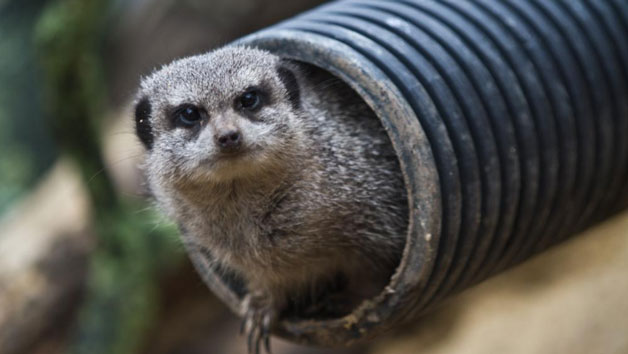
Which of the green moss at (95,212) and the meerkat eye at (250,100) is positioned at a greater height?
the green moss at (95,212)

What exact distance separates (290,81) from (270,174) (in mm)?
399

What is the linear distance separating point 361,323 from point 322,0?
4547 mm

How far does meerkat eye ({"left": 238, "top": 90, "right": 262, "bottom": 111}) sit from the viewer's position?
10.3 feet

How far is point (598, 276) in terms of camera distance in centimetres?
504

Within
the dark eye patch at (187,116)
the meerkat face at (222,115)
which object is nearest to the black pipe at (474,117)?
the meerkat face at (222,115)

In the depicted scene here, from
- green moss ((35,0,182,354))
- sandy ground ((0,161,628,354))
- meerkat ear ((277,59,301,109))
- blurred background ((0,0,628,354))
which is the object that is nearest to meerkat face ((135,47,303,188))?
meerkat ear ((277,59,301,109))

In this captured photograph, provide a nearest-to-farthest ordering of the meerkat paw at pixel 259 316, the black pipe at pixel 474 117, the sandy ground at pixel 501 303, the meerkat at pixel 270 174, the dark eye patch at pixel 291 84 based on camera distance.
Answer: the black pipe at pixel 474 117 < the meerkat at pixel 270 174 < the dark eye patch at pixel 291 84 < the meerkat paw at pixel 259 316 < the sandy ground at pixel 501 303

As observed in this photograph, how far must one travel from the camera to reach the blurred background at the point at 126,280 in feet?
16.3

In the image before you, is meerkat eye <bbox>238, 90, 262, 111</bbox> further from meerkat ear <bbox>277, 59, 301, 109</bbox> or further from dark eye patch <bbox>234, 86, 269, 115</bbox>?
meerkat ear <bbox>277, 59, 301, 109</bbox>

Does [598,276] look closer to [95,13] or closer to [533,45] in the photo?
[533,45]

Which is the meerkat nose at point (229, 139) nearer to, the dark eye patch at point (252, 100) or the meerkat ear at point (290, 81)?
the dark eye patch at point (252, 100)

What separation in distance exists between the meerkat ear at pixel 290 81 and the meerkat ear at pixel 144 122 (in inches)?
21.8

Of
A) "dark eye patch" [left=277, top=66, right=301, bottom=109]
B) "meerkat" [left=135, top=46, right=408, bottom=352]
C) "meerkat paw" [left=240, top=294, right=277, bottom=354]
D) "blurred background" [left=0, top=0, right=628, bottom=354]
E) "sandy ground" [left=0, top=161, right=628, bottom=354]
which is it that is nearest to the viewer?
"meerkat" [left=135, top=46, right=408, bottom=352]

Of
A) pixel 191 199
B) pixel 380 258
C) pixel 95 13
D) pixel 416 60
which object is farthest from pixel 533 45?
pixel 95 13
